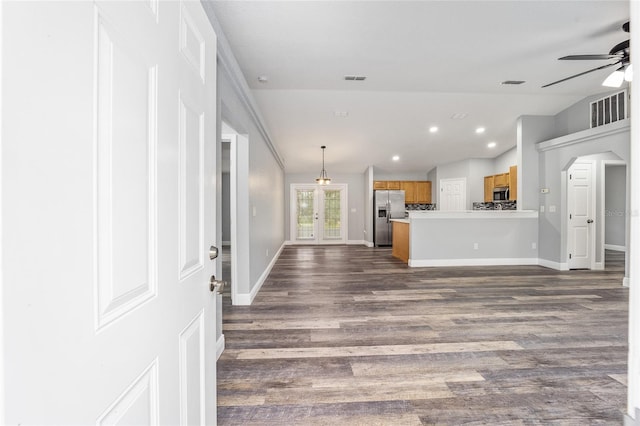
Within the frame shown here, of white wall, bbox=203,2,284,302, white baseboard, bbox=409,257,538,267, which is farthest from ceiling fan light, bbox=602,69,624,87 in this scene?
white wall, bbox=203,2,284,302

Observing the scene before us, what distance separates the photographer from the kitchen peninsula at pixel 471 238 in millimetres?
5676

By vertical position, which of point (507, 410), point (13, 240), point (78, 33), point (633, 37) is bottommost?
point (507, 410)

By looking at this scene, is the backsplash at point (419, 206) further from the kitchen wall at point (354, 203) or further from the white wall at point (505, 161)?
the white wall at point (505, 161)

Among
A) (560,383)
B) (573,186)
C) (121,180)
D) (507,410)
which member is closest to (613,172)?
(573,186)

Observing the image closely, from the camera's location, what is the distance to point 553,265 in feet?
17.6

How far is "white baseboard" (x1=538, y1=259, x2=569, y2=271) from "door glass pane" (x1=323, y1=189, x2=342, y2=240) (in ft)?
17.4

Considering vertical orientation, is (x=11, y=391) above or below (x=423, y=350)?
above

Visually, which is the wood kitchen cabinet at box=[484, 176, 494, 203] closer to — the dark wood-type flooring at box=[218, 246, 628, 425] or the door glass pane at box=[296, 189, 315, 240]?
the dark wood-type flooring at box=[218, 246, 628, 425]

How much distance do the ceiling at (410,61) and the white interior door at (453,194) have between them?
6.27 feet

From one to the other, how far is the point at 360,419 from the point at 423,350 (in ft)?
3.06

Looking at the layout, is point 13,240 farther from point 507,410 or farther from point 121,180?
point 507,410

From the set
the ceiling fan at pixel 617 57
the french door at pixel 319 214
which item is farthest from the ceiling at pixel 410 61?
Answer: the french door at pixel 319 214

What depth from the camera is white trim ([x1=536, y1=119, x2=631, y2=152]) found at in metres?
4.27

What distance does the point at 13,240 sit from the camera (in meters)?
0.37
